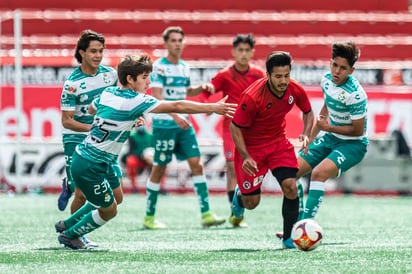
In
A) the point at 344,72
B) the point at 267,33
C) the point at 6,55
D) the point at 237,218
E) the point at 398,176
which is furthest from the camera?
the point at 267,33

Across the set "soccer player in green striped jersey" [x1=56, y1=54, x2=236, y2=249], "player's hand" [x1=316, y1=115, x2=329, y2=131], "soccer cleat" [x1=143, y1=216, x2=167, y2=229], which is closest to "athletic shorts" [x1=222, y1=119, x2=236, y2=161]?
"soccer cleat" [x1=143, y1=216, x2=167, y2=229]

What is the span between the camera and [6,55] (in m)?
20.0

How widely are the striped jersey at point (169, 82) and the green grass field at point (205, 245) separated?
4.13 ft

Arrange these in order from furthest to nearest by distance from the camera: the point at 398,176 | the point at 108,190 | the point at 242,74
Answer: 1. the point at 398,176
2. the point at 242,74
3. the point at 108,190

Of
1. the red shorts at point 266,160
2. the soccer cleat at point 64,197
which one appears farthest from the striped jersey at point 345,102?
the soccer cleat at point 64,197

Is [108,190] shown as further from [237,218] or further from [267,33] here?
[267,33]

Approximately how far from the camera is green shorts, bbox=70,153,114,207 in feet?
23.1

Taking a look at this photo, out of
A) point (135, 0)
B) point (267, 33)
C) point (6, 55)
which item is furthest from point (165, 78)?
point (135, 0)

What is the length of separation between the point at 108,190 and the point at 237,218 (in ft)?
9.39

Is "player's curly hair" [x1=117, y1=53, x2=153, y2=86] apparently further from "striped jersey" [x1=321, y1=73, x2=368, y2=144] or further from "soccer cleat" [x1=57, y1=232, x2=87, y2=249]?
"striped jersey" [x1=321, y1=73, x2=368, y2=144]

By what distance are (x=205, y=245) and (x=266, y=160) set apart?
97 cm

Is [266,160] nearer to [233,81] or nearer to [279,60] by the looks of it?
[279,60]

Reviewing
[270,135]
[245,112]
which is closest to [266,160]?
[270,135]

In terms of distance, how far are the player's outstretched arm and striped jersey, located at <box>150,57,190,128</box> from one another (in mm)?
3312
